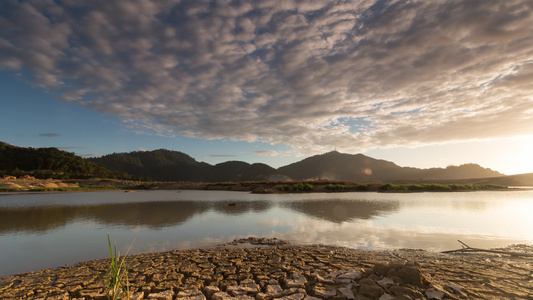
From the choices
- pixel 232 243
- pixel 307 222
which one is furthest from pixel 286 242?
pixel 307 222

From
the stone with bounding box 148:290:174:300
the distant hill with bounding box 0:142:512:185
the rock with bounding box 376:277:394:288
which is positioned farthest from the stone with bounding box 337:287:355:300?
the distant hill with bounding box 0:142:512:185

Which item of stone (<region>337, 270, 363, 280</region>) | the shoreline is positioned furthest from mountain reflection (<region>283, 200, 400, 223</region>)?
stone (<region>337, 270, 363, 280</region>)

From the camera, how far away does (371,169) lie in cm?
13462

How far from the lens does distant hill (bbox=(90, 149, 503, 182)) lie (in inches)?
4769

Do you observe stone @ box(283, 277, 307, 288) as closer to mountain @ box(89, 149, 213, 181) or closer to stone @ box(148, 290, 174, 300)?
stone @ box(148, 290, 174, 300)

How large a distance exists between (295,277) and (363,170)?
13797cm

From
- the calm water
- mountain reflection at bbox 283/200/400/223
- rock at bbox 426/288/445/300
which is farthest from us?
mountain reflection at bbox 283/200/400/223

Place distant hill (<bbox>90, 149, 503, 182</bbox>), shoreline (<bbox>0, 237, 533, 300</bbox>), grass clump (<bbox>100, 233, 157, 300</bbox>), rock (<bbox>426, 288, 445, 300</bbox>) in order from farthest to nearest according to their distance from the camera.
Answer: distant hill (<bbox>90, 149, 503, 182</bbox>) → shoreline (<bbox>0, 237, 533, 300</bbox>) → rock (<bbox>426, 288, 445, 300</bbox>) → grass clump (<bbox>100, 233, 157, 300</bbox>)

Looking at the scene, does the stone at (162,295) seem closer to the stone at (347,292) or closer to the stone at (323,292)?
the stone at (323,292)

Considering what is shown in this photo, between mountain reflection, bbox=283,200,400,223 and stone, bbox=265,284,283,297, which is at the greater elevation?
mountain reflection, bbox=283,200,400,223

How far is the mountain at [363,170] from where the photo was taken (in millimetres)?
122938

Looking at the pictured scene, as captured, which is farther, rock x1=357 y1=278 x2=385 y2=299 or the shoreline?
the shoreline

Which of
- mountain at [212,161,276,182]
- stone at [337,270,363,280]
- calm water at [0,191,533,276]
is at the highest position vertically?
mountain at [212,161,276,182]

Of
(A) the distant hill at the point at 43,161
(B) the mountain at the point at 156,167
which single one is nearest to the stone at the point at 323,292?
(A) the distant hill at the point at 43,161
